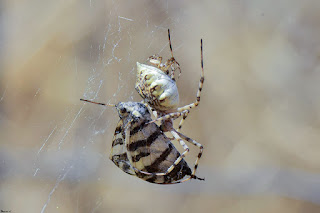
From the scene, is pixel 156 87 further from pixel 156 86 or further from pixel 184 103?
pixel 184 103

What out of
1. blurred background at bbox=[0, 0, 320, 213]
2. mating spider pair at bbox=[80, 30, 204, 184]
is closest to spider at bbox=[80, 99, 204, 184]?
mating spider pair at bbox=[80, 30, 204, 184]

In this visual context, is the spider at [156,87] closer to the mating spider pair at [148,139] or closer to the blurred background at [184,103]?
the mating spider pair at [148,139]

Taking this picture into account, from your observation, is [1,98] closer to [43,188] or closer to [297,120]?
[43,188]

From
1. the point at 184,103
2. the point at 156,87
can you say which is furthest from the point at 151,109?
the point at 184,103

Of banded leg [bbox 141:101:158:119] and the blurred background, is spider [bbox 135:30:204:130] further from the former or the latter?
the blurred background

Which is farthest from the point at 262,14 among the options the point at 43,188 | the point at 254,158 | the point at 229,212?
the point at 43,188

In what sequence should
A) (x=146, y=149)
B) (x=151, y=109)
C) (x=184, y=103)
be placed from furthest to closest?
(x=184, y=103) → (x=151, y=109) → (x=146, y=149)
